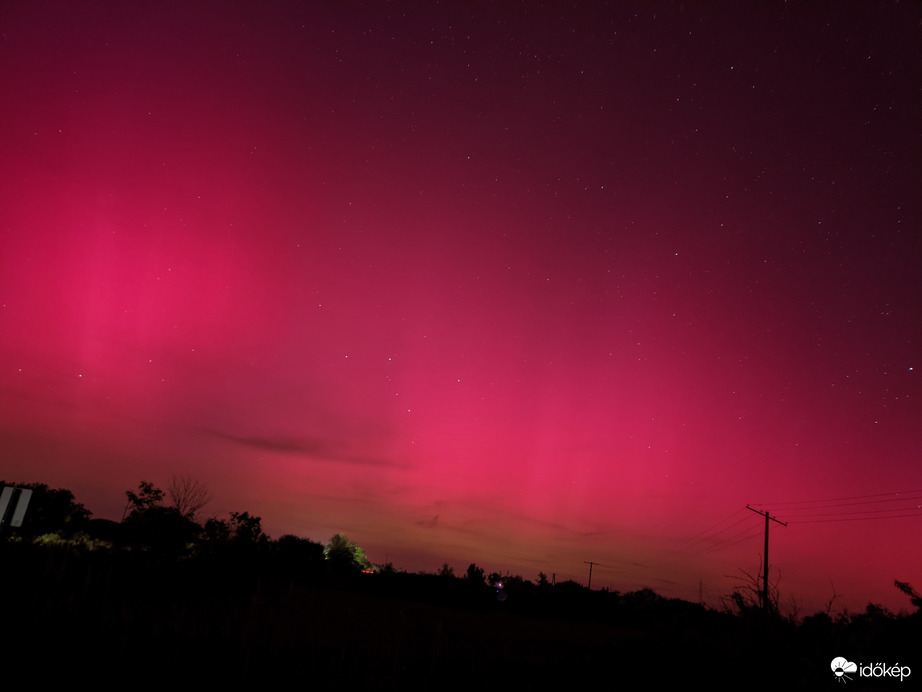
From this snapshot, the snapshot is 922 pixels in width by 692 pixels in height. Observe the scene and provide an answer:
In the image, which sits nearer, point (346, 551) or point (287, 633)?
point (287, 633)

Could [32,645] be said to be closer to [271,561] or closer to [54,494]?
[271,561]

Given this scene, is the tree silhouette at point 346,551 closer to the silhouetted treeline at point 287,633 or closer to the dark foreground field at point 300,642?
the silhouetted treeline at point 287,633

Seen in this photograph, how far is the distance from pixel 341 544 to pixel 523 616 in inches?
988

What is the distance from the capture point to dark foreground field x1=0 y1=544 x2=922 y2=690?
4.39 m

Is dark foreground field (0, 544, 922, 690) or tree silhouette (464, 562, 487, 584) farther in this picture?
tree silhouette (464, 562, 487, 584)

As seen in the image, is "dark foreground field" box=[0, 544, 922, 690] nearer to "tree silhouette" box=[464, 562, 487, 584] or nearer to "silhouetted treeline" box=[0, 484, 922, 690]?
"silhouetted treeline" box=[0, 484, 922, 690]

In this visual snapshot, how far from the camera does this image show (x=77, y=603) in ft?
16.3

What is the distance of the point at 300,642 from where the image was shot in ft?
20.1

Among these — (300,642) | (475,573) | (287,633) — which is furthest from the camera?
(475,573)

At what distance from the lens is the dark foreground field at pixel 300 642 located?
14.4ft

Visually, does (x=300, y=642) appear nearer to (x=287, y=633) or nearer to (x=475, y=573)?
(x=287, y=633)

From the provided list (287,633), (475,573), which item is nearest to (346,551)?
(475,573)

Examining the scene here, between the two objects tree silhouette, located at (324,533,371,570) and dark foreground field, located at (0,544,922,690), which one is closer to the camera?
dark foreground field, located at (0,544,922,690)

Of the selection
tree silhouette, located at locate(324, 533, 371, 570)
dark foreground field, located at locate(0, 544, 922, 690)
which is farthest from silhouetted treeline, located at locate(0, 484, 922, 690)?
tree silhouette, located at locate(324, 533, 371, 570)
